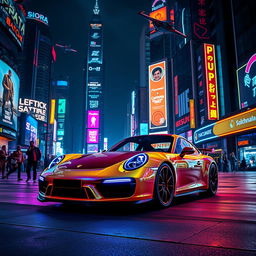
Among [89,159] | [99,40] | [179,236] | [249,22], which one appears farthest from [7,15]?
[99,40]

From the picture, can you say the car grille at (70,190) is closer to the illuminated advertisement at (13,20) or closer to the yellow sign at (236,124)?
the yellow sign at (236,124)

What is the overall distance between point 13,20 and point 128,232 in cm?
3936

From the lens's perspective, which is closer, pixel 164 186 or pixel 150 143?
pixel 164 186

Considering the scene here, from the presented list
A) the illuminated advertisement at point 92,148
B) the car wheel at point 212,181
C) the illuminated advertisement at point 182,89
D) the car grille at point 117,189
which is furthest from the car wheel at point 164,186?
the illuminated advertisement at point 92,148

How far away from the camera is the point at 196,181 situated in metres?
5.21

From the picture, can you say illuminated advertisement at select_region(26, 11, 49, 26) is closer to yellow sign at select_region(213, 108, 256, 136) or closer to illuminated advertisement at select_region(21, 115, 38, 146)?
illuminated advertisement at select_region(21, 115, 38, 146)

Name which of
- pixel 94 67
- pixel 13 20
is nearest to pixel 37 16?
pixel 94 67

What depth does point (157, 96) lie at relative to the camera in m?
67.1

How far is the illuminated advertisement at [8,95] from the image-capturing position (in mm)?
33375

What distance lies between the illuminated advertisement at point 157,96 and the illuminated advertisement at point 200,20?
825 inches

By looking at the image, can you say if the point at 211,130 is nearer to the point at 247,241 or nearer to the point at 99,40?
the point at 247,241

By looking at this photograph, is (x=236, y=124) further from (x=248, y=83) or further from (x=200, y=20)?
(x=200, y=20)

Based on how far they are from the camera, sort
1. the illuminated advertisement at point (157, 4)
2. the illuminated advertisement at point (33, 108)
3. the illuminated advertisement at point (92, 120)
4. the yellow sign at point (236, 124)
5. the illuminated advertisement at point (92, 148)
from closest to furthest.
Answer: the yellow sign at point (236, 124), the illuminated advertisement at point (33, 108), the illuminated advertisement at point (157, 4), the illuminated advertisement at point (92, 148), the illuminated advertisement at point (92, 120)

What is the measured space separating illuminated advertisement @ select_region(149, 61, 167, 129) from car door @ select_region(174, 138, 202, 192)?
61271mm
